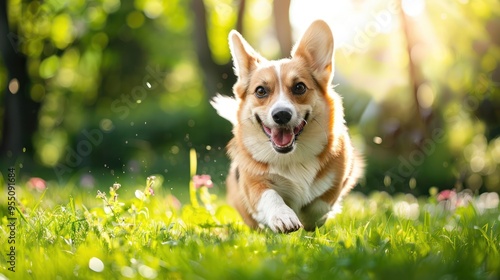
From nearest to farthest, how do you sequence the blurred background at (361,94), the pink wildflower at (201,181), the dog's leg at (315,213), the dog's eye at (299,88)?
the dog's eye at (299,88) < the dog's leg at (315,213) < the pink wildflower at (201,181) < the blurred background at (361,94)

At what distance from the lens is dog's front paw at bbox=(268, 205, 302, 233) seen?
3.43m

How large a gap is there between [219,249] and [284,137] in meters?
1.10

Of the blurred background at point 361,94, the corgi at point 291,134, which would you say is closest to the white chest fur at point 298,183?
the corgi at point 291,134

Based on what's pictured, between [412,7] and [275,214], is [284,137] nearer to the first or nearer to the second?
[275,214]

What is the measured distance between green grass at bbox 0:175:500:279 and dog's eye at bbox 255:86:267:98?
0.78 metres

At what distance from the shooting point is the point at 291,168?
12.9 feet

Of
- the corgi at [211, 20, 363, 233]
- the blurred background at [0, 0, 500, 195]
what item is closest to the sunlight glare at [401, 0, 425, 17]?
the blurred background at [0, 0, 500, 195]

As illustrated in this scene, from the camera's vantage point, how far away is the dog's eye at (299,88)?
Result: 3.83 m

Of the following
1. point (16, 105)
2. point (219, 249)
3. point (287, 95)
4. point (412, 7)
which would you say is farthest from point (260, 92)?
point (16, 105)

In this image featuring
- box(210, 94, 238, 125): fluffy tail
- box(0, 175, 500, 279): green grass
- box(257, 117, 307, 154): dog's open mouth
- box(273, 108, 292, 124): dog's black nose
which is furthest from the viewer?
box(210, 94, 238, 125): fluffy tail

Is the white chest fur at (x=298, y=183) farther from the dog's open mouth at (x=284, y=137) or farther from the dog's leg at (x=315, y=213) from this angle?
Answer: the dog's open mouth at (x=284, y=137)

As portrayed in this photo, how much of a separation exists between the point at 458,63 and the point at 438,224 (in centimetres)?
508

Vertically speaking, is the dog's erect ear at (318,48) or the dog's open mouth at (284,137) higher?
the dog's erect ear at (318,48)

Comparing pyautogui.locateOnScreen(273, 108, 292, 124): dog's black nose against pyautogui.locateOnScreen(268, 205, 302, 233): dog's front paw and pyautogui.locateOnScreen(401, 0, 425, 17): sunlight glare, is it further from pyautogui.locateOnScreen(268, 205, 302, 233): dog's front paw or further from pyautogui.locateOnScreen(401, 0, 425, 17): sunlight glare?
pyautogui.locateOnScreen(401, 0, 425, 17): sunlight glare
